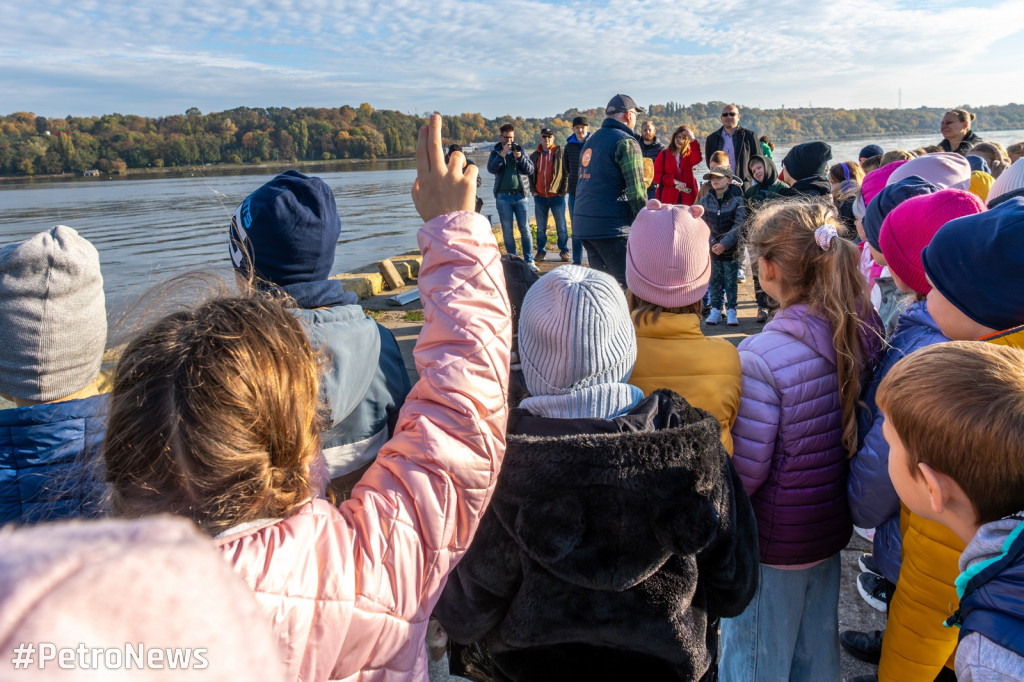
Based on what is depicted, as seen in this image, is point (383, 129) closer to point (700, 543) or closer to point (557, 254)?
point (557, 254)

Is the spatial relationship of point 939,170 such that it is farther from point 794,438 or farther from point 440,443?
point 440,443

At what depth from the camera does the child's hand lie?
4.49 ft

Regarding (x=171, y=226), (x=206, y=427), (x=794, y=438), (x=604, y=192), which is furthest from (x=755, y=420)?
(x=171, y=226)

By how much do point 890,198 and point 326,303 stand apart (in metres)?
2.29

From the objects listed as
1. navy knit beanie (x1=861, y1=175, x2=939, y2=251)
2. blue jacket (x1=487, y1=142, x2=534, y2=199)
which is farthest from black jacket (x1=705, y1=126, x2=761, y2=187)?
navy knit beanie (x1=861, y1=175, x2=939, y2=251)

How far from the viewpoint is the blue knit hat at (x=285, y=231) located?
6.12 feet

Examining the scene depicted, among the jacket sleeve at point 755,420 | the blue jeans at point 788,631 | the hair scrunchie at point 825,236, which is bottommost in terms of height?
the blue jeans at point 788,631

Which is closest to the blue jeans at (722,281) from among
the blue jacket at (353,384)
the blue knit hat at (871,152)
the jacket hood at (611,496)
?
the blue knit hat at (871,152)

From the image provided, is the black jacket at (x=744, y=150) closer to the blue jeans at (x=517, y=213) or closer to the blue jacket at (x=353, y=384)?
the blue jeans at (x=517, y=213)

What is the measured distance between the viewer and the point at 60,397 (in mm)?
1820

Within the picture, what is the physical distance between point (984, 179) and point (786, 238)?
267cm

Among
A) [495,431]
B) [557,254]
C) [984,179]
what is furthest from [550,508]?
[557,254]

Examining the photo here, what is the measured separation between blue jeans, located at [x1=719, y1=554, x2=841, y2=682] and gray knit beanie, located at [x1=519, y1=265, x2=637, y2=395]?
101cm

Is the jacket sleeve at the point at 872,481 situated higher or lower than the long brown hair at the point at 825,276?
lower
